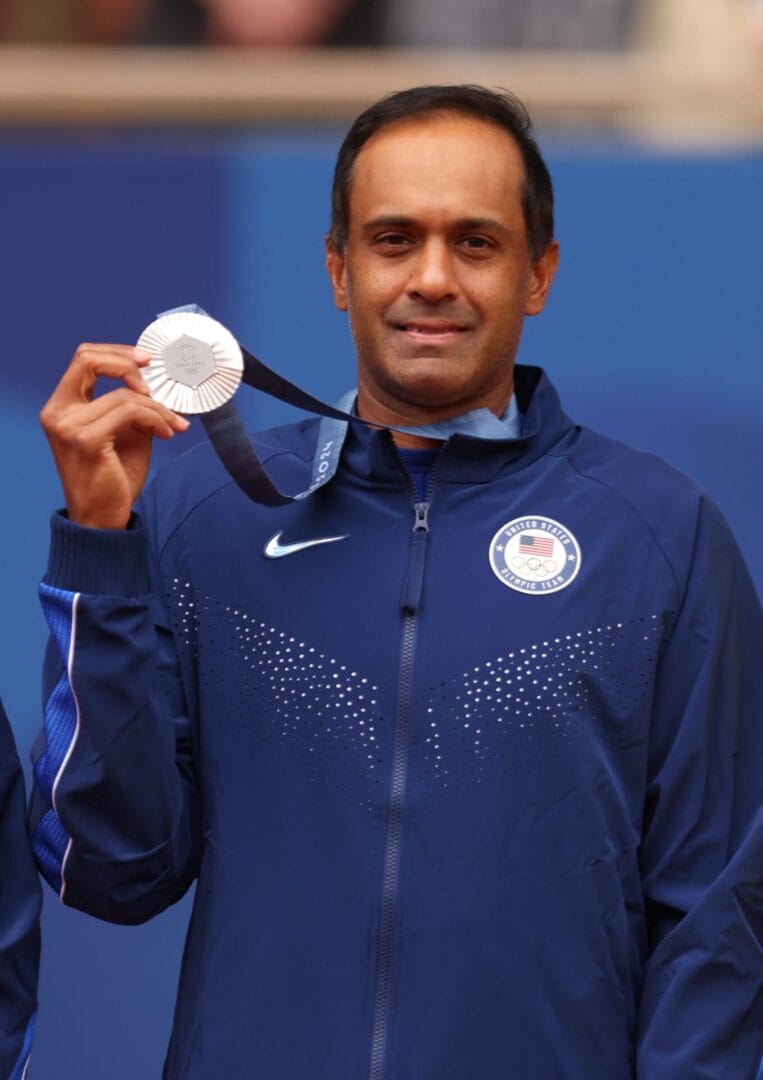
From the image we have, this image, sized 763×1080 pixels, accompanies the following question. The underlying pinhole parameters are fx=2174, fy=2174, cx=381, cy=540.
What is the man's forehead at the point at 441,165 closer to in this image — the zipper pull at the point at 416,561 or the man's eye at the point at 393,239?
the man's eye at the point at 393,239

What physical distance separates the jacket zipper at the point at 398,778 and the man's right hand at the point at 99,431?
314 millimetres

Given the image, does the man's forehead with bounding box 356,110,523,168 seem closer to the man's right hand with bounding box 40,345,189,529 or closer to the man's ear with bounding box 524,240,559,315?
the man's ear with bounding box 524,240,559,315

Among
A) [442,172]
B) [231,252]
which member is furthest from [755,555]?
[442,172]

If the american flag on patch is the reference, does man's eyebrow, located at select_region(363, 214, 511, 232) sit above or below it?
above

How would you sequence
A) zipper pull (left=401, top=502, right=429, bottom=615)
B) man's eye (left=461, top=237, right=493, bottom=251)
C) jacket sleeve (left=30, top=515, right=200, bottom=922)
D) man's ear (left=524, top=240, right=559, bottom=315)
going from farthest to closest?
man's ear (left=524, top=240, right=559, bottom=315) < man's eye (left=461, top=237, right=493, bottom=251) < zipper pull (left=401, top=502, right=429, bottom=615) < jacket sleeve (left=30, top=515, right=200, bottom=922)

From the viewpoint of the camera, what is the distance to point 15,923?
92.0 inches

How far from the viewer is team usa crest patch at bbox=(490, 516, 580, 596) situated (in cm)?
243

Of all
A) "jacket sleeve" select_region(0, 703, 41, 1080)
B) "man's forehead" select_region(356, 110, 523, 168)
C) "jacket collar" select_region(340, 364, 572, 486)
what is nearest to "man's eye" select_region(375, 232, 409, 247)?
"man's forehead" select_region(356, 110, 523, 168)

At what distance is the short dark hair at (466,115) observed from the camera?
2561mm

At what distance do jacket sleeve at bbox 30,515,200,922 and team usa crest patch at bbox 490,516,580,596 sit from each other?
0.40 m

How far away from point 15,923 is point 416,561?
1.93 ft

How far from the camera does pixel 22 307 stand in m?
3.52

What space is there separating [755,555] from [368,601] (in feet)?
4.05

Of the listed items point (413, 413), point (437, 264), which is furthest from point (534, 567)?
point (437, 264)
